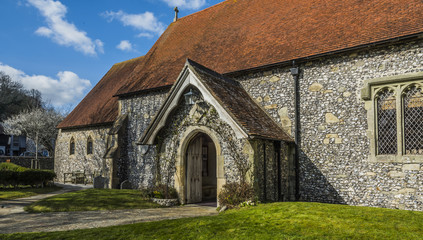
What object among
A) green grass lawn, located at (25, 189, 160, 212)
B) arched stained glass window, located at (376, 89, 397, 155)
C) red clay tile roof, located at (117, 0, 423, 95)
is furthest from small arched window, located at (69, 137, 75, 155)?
arched stained glass window, located at (376, 89, 397, 155)

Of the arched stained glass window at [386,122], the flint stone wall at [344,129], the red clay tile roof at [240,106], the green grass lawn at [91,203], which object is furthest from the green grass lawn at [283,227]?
the green grass lawn at [91,203]

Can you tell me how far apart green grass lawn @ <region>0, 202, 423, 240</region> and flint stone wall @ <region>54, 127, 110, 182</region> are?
43.5 feet

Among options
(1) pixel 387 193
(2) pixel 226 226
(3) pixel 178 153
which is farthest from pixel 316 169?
(2) pixel 226 226

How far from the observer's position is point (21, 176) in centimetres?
1680

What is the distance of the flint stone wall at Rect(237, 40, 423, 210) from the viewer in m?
9.85

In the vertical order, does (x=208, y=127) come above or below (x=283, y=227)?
→ above

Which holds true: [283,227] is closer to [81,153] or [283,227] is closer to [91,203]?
[91,203]

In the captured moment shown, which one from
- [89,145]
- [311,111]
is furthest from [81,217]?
[89,145]

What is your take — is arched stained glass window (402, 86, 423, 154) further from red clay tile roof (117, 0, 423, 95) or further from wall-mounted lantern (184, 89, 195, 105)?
wall-mounted lantern (184, 89, 195, 105)

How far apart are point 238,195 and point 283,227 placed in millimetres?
3100

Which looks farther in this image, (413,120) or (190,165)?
(190,165)

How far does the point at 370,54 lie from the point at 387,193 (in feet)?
14.5

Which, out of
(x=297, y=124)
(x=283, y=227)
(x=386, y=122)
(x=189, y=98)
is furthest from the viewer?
(x=297, y=124)

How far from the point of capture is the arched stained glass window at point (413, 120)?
385 inches
